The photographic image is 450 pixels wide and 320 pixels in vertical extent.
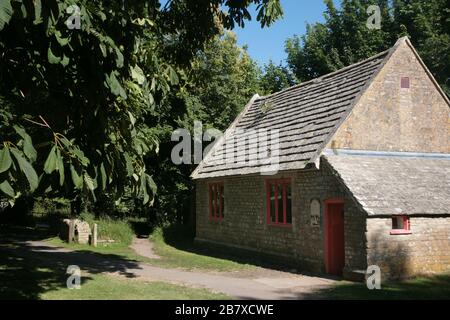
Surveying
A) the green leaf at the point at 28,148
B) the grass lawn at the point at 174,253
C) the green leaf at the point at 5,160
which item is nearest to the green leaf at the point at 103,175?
the green leaf at the point at 28,148

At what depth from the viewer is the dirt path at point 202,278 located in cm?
1206

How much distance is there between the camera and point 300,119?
1875cm

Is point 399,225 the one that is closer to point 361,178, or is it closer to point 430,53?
point 361,178

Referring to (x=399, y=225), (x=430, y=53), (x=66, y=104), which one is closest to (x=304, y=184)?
(x=399, y=225)

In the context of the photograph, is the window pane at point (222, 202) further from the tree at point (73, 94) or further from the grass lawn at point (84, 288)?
the tree at point (73, 94)

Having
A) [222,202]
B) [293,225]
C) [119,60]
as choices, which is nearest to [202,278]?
[293,225]

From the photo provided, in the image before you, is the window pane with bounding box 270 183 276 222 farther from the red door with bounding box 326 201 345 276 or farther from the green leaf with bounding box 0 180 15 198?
the green leaf with bounding box 0 180 15 198

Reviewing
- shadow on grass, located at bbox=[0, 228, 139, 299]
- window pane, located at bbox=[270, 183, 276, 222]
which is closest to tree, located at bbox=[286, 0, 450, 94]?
window pane, located at bbox=[270, 183, 276, 222]

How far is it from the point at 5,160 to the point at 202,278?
1039cm

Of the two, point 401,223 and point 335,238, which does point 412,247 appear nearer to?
point 401,223

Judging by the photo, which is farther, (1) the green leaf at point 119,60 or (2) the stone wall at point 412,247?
(2) the stone wall at point 412,247

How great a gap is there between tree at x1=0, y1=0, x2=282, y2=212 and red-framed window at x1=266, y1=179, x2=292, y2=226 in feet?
29.1

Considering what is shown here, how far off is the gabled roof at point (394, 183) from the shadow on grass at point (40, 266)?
7.13m
